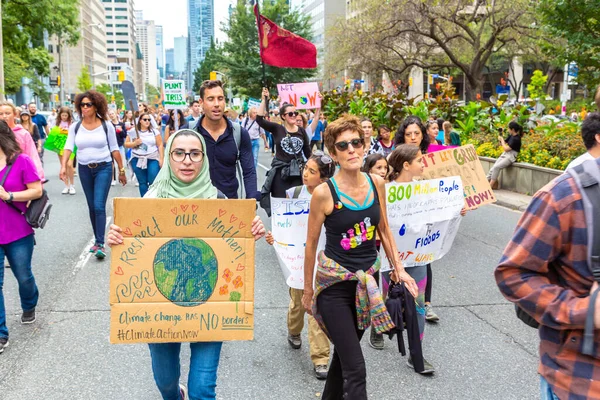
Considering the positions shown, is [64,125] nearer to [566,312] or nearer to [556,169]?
[556,169]

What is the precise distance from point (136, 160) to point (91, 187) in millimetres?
2937

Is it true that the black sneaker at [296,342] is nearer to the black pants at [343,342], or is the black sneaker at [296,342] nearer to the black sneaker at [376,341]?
the black sneaker at [376,341]

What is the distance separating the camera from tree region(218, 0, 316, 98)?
4438 cm

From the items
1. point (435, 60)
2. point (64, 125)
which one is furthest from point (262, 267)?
point (435, 60)

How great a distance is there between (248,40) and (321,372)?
43.3 meters

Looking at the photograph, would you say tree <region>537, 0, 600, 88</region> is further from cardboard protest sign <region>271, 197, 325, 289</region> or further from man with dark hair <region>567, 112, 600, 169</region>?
man with dark hair <region>567, 112, 600, 169</region>

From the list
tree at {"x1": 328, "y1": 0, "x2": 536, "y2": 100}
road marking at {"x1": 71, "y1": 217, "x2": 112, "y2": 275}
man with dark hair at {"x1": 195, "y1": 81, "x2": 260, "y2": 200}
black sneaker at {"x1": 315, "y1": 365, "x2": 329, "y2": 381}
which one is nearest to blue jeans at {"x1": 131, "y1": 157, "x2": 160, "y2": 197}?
road marking at {"x1": 71, "y1": 217, "x2": 112, "y2": 275}

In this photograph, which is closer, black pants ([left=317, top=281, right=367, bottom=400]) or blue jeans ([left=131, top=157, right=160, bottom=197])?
black pants ([left=317, top=281, right=367, bottom=400])

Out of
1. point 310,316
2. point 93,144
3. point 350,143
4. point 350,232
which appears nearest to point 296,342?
point 310,316

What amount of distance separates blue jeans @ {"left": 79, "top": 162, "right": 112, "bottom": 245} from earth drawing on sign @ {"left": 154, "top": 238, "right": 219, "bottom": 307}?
4.74m

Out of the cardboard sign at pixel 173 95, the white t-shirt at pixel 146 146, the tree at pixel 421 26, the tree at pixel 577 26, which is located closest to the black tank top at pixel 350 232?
the white t-shirt at pixel 146 146

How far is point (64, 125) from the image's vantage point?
1548 cm

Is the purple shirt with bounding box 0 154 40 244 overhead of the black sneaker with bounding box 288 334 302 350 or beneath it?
overhead

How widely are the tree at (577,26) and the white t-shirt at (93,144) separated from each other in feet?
33.7
